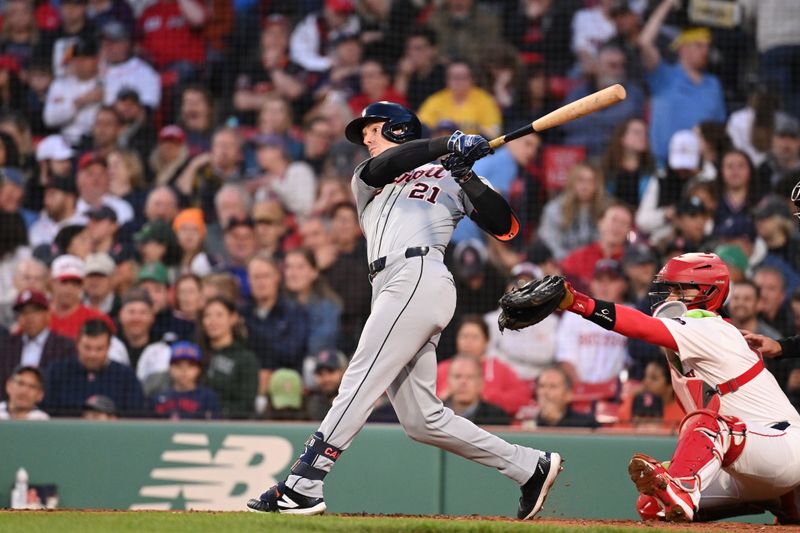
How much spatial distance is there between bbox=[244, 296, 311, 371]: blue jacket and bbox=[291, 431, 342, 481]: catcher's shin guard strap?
11.4ft

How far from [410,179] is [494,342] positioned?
3184 mm

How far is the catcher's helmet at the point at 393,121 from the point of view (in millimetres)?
4727

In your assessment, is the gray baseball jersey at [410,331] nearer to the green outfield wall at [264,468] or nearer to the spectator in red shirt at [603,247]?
the green outfield wall at [264,468]

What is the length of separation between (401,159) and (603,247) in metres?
3.98

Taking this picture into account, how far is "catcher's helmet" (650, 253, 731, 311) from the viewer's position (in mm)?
4727

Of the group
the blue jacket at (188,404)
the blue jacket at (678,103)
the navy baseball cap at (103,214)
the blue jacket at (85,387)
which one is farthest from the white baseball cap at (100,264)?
the blue jacket at (678,103)

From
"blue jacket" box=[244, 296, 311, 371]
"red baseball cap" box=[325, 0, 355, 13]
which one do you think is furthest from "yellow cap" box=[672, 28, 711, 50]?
"blue jacket" box=[244, 296, 311, 371]

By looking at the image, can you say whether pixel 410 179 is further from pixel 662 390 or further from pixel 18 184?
pixel 18 184

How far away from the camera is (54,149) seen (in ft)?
31.6

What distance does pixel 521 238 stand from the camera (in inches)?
344

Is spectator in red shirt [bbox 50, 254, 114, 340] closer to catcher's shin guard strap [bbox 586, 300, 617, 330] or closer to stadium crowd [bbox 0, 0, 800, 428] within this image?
stadium crowd [bbox 0, 0, 800, 428]

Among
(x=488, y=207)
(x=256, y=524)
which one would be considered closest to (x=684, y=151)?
(x=488, y=207)

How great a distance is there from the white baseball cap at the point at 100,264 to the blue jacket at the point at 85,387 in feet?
3.22

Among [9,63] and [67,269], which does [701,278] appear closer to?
[67,269]
